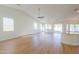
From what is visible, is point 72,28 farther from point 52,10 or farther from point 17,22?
point 17,22

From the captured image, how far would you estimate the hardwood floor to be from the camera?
209 centimetres

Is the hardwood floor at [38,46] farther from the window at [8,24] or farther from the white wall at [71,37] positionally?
the window at [8,24]

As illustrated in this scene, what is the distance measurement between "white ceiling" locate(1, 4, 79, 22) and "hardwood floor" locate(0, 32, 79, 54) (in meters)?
0.37

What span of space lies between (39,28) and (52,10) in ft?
1.49

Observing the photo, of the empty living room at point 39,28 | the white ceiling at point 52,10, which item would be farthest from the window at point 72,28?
the white ceiling at point 52,10

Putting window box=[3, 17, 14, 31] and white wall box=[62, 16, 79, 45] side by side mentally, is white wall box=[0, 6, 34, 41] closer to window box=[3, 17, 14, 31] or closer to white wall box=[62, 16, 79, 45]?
window box=[3, 17, 14, 31]

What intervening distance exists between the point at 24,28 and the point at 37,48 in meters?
0.50

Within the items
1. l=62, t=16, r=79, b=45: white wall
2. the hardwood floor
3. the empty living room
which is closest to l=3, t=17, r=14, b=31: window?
the empty living room

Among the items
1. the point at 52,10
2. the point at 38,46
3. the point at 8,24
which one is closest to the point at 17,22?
the point at 8,24

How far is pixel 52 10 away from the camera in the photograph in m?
2.15

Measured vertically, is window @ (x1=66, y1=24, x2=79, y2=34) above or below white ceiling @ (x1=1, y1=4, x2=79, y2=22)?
below

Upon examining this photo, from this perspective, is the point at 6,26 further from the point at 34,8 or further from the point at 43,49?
the point at 43,49
